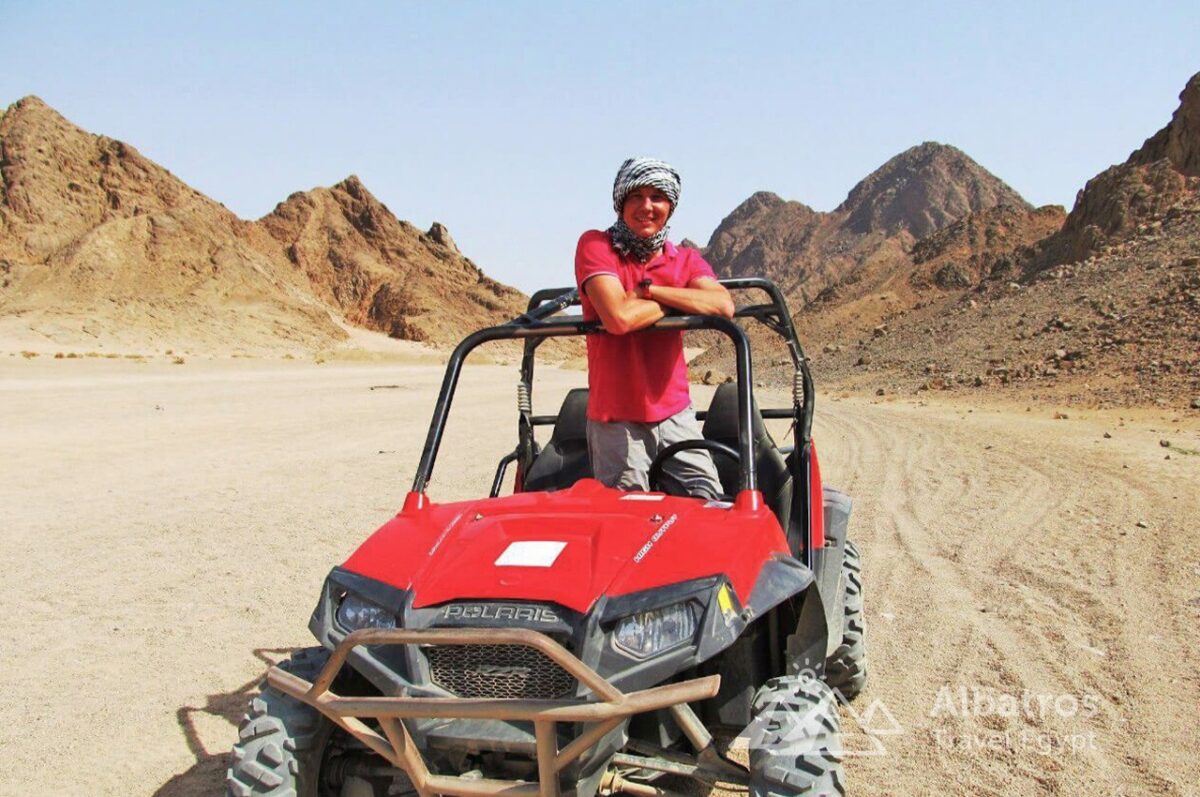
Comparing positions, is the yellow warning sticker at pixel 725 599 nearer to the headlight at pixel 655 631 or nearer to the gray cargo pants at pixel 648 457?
the headlight at pixel 655 631

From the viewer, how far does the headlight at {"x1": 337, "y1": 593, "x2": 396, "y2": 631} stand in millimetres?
2896

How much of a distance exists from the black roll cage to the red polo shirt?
107 mm

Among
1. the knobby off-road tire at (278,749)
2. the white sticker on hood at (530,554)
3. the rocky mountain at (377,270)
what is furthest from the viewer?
the rocky mountain at (377,270)

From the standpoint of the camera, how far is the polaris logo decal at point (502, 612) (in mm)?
2719

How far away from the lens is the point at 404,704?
2.50 metres

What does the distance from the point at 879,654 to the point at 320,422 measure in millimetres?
15262

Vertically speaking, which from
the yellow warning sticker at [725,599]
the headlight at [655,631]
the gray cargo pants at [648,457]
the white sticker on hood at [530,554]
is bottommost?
the headlight at [655,631]

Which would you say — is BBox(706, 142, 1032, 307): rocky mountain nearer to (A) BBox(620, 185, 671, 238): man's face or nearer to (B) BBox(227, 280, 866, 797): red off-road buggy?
(A) BBox(620, 185, 671, 238): man's face

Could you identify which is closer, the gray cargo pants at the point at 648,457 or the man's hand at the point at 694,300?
the man's hand at the point at 694,300

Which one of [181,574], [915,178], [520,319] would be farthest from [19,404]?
[915,178]

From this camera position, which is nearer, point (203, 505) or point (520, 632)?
point (520, 632)

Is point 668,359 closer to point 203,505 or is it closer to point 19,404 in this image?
point 203,505

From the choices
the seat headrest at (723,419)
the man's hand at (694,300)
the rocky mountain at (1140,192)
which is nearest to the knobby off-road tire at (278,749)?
the man's hand at (694,300)

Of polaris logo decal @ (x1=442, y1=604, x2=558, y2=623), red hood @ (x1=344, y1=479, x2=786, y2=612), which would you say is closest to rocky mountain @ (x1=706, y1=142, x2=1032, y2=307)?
red hood @ (x1=344, y1=479, x2=786, y2=612)
